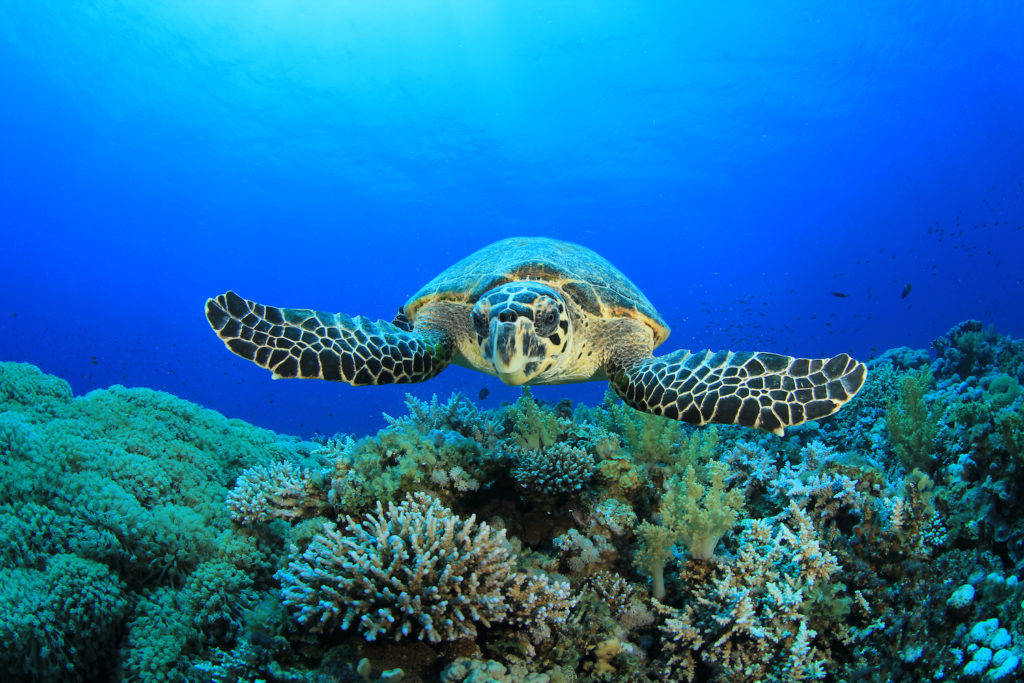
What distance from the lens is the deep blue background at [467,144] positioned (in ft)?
96.5

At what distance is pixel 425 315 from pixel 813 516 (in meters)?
4.09

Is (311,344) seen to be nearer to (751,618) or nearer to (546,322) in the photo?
(546,322)

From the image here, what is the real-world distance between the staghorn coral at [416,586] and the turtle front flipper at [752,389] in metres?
1.73

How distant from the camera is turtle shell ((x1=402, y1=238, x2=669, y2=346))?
4.81m

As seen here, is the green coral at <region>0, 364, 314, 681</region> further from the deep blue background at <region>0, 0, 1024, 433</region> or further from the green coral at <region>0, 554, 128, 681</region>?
the deep blue background at <region>0, 0, 1024, 433</region>

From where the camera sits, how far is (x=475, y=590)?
2223 mm

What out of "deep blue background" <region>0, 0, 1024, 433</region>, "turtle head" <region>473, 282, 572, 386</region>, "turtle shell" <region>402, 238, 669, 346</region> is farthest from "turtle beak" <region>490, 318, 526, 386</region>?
"deep blue background" <region>0, 0, 1024, 433</region>

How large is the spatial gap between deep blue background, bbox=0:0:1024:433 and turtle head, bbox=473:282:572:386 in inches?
929

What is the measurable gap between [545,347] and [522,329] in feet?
1.17

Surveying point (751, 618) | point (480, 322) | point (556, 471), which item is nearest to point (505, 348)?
point (480, 322)

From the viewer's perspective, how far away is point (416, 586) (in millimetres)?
2154

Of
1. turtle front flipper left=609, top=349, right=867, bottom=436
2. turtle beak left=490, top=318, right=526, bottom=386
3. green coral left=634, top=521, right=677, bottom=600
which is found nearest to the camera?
green coral left=634, top=521, right=677, bottom=600

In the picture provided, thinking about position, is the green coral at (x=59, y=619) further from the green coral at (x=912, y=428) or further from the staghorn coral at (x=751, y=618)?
the green coral at (x=912, y=428)

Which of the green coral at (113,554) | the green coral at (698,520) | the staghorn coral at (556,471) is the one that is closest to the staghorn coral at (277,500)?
the green coral at (113,554)
